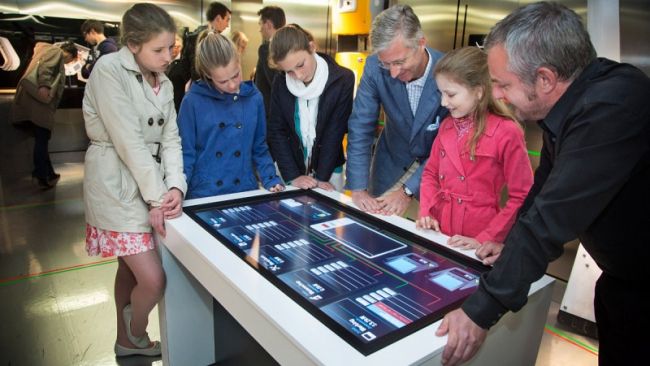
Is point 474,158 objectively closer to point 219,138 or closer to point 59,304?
point 219,138

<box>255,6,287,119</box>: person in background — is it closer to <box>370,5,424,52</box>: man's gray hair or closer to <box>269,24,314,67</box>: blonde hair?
<box>269,24,314,67</box>: blonde hair

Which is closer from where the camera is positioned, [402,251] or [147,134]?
[402,251]

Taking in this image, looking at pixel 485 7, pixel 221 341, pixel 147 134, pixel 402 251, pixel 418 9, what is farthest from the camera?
pixel 418 9

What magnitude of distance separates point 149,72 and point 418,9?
285cm

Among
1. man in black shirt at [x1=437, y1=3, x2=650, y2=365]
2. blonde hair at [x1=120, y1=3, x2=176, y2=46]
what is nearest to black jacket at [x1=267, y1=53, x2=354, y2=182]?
blonde hair at [x1=120, y1=3, x2=176, y2=46]

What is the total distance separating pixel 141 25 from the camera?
4.97 ft

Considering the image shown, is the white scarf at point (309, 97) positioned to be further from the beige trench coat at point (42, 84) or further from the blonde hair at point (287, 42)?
the beige trench coat at point (42, 84)

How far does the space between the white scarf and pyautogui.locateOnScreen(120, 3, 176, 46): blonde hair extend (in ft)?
2.23

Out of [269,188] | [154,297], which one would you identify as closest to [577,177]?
[269,188]

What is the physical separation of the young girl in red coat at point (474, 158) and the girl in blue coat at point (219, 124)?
0.74 metres

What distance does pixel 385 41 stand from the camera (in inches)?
66.2

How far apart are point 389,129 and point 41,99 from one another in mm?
4213

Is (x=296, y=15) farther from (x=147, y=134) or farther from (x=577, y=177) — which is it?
(x=577, y=177)

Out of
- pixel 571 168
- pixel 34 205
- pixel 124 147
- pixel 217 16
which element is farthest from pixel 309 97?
pixel 34 205
